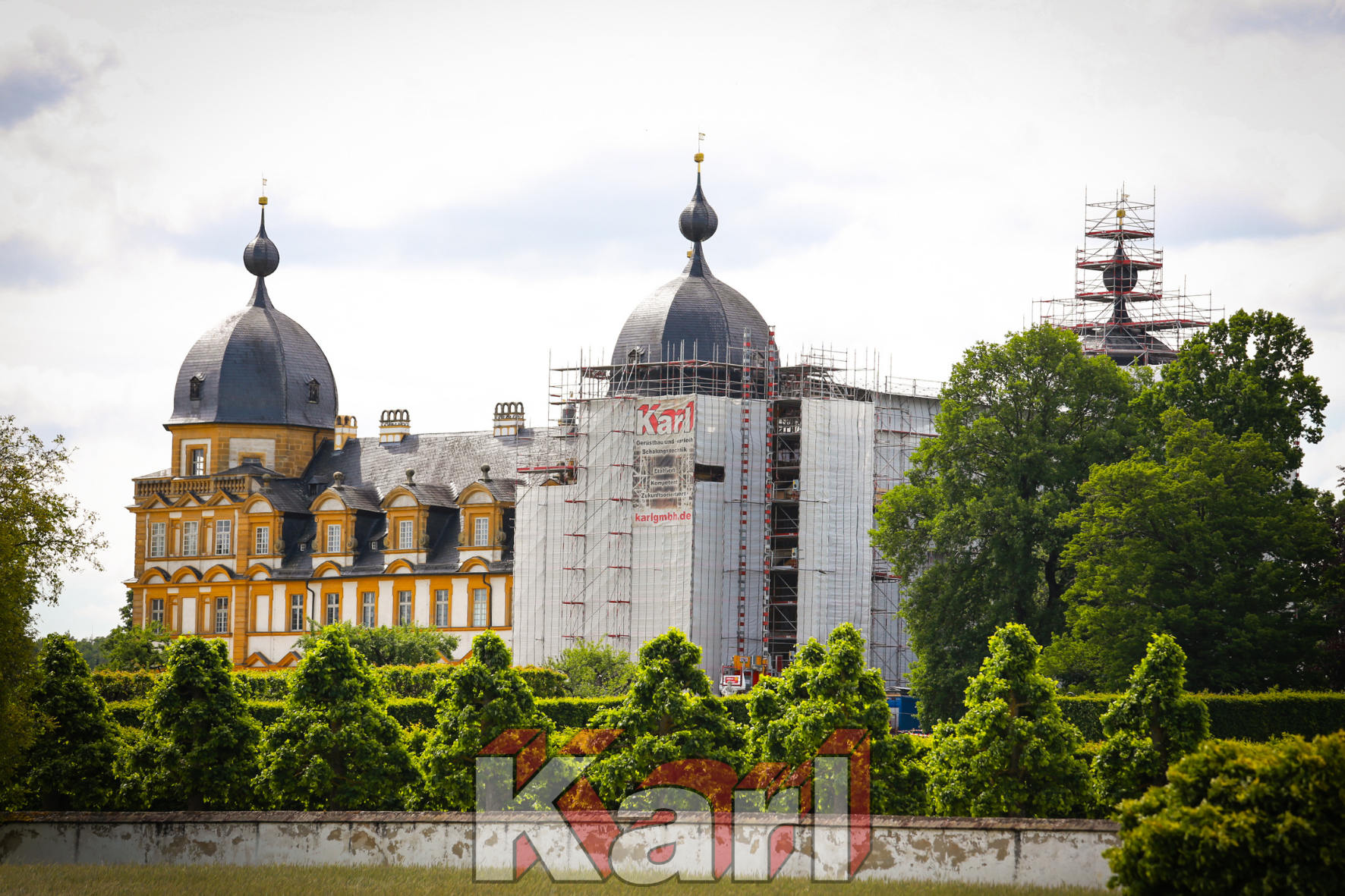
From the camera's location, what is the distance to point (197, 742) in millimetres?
30438

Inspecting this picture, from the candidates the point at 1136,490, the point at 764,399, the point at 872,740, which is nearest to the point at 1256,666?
the point at 1136,490

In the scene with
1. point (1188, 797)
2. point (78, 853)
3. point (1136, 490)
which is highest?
point (1136, 490)

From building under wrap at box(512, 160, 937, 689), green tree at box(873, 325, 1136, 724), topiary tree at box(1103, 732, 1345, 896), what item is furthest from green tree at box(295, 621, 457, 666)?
topiary tree at box(1103, 732, 1345, 896)

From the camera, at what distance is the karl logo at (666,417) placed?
193 ft

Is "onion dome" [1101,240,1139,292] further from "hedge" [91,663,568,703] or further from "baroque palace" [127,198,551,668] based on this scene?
"hedge" [91,663,568,703]

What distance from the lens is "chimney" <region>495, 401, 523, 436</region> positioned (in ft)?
245

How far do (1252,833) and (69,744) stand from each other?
21.8 m

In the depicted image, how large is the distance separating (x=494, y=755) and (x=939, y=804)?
7.52m

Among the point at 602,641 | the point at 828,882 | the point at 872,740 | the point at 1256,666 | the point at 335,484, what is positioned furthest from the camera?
the point at 335,484

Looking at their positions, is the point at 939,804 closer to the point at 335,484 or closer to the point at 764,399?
the point at 764,399

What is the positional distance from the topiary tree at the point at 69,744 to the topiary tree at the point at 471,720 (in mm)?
6154

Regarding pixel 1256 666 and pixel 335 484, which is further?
pixel 335 484

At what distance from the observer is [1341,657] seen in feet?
142

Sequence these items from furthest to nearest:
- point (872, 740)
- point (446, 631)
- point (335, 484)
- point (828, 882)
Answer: point (335, 484) < point (446, 631) < point (872, 740) < point (828, 882)
